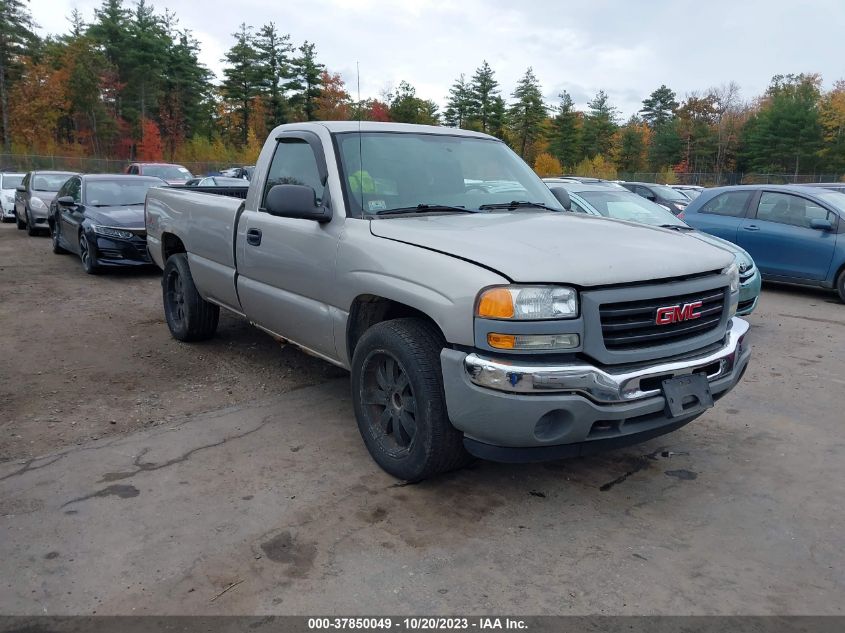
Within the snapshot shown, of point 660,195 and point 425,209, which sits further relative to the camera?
point 660,195

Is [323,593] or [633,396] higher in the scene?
[633,396]

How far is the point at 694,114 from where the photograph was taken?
82.3 m

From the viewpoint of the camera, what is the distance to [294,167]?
482 centimetres

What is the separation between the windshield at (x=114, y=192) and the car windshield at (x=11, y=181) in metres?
13.0

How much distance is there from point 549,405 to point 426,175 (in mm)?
1962

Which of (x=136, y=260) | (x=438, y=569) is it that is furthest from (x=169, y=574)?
(x=136, y=260)

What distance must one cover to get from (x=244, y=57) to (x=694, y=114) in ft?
175

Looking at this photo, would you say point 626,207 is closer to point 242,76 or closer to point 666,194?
point 666,194

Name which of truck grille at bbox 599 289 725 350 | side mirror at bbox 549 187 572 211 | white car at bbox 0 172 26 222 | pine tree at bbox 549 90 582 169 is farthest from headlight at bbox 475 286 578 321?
pine tree at bbox 549 90 582 169

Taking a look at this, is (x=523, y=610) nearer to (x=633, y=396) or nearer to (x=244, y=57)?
(x=633, y=396)

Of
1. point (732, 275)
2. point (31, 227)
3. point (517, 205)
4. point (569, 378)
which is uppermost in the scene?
point (517, 205)

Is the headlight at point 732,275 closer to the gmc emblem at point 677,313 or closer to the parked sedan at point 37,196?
the gmc emblem at point 677,313

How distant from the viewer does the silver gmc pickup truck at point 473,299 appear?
3143mm

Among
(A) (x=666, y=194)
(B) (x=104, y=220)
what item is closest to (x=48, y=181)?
(B) (x=104, y=220)
